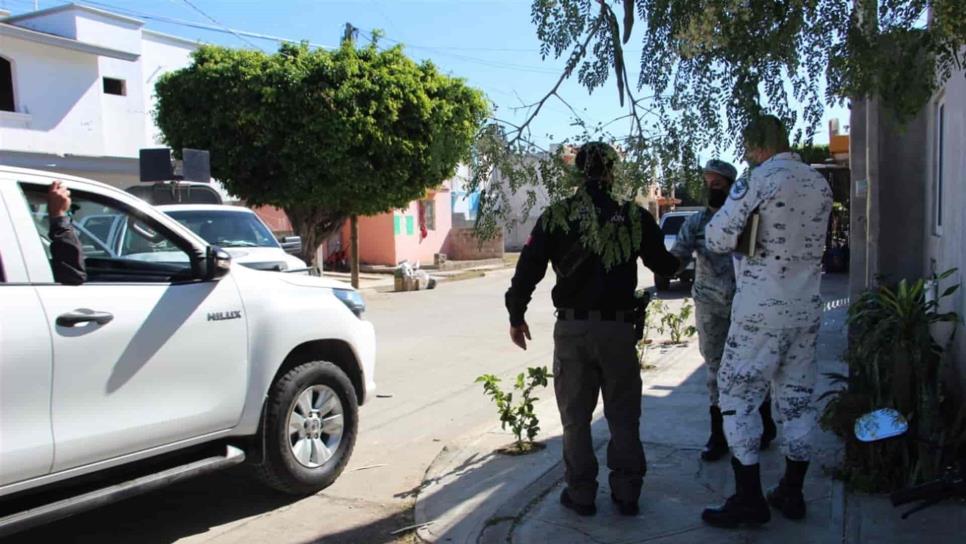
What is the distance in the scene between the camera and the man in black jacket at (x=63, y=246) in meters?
3.62

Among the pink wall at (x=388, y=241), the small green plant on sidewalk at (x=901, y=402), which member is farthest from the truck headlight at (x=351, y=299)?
the pink wall at (x=388, y=241)

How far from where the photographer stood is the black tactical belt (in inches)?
152

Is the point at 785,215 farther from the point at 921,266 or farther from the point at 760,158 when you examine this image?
the point at 921,266

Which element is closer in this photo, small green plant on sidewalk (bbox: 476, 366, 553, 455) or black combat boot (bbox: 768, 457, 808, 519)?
black combat boot (bbox: 768, 457, 808, 519)

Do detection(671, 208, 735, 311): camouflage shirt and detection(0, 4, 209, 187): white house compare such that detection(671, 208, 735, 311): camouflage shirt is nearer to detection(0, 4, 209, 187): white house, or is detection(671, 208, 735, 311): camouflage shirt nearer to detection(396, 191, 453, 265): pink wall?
detection(0, 4, 209, 187): white house

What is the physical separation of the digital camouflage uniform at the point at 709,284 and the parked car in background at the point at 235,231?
543cm

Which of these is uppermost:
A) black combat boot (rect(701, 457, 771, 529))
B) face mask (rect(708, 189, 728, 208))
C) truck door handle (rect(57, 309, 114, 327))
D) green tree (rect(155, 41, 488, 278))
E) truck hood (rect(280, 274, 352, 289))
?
green tree (rect(155, 41, 488, 278))

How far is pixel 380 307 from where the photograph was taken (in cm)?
1598

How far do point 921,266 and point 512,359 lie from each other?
467cm

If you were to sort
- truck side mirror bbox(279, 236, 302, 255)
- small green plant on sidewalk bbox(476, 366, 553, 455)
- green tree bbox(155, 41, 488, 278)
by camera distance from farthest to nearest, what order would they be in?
1. green tree bbox(155, 41, 488, 278)
2. truck side mirror bbox(279, 236, 302, 255)
3. small green plant on sidewalk bbox(476, 366, 553, 455)

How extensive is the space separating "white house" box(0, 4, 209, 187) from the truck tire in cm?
1412

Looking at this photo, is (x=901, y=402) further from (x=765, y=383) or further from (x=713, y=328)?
(x=713, y=328)

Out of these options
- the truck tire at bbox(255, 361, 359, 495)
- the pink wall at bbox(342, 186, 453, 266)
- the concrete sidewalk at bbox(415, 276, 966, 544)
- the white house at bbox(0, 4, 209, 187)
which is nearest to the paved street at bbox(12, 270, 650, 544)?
the truck tire at bbox(255, 361, 359, 495)

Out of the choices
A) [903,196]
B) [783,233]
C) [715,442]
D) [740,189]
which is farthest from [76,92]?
[783,233]
